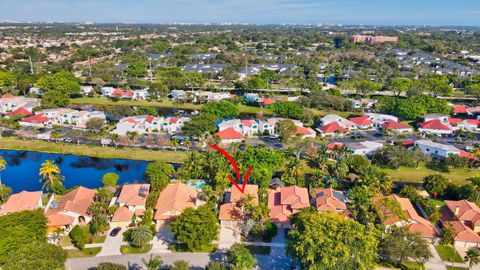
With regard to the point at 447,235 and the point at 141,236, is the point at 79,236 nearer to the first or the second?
the point at 141,236

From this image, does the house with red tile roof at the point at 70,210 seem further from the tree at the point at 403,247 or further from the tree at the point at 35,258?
the tree at the point at 403,247

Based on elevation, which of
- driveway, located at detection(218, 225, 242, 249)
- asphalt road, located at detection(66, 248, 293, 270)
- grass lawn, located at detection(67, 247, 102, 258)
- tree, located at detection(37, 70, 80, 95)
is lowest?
asphalt road, located at detection(66, 248, 293, 270)

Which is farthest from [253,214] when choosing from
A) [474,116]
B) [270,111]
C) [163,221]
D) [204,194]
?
[474,116]

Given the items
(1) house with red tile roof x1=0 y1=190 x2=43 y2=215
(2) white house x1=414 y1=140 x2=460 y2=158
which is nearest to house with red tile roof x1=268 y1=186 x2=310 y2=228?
(1) house with red tile roof x1=0 y1=190 x2=43 y2=215

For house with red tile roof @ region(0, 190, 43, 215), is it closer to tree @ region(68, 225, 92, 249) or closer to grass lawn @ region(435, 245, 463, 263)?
tree @ region(68, 225, 92, 249)

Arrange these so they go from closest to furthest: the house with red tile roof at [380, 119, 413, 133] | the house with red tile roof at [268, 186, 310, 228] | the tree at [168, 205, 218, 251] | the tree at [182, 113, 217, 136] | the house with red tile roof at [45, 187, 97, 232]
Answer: the tree at [168, 205, 218, 251] → the house with red tile roof at [45, 187, 97, 232] → the house with red tile roof at [268, 186, 310, 228] → the tree at [182, 113, 217, 136] → the house with red tile roof at [380, 119, 413, 133]
